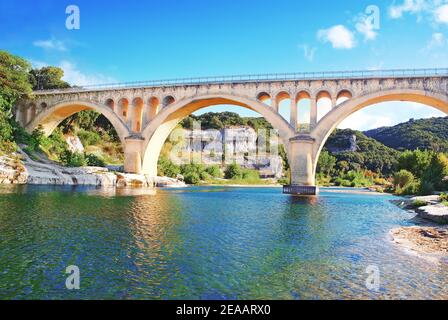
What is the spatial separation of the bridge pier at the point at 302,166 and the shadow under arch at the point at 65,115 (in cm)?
2158

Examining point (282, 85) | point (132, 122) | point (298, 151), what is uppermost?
point (282, 85)

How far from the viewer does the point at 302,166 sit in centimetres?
3584

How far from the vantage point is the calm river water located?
7207mm

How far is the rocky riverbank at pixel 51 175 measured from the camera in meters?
33.5

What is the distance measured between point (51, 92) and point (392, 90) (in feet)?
143

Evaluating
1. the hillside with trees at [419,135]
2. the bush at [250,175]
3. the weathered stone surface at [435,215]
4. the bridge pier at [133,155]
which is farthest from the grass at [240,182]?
the hillside with trees at [419,135]

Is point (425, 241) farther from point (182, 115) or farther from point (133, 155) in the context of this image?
point (133, 155)

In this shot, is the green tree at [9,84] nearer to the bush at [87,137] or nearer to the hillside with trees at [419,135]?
the bush at [87,137]

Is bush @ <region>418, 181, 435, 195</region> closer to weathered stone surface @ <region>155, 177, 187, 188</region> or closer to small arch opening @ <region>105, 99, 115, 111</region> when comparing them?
weathered stone surface @ <region>155, 177, 187, 188</region>

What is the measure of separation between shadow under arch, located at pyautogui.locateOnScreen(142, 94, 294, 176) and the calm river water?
898 inches
